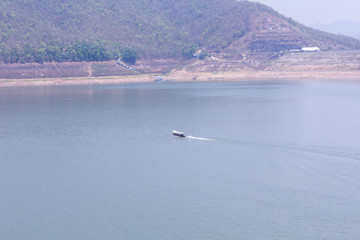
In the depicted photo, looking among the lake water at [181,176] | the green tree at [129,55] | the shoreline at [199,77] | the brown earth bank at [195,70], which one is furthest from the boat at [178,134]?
the green tree at [129,55]

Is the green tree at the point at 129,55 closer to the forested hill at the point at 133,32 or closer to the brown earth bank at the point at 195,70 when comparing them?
the forested hill at the point at 133,32

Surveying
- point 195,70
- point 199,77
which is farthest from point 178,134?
point 195,70

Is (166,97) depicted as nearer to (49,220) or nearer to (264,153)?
(264,153)

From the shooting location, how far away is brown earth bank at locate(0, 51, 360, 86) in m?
100

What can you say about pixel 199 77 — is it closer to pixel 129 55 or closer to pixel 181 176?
pixel 129 55

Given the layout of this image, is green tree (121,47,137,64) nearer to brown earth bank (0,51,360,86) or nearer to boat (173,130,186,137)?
brown earth bank (0,51,360,86)

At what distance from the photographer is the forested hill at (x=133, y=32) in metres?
110

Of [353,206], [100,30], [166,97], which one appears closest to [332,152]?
[353,206]

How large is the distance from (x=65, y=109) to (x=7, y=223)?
123 ft

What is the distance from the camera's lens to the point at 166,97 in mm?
72062

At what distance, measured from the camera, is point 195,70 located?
389 feet

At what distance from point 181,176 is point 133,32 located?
4761 inches

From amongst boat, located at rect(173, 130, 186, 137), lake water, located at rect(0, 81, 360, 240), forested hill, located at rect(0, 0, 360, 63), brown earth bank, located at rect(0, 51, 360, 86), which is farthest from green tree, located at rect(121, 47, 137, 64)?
boat, located at rect(173, 130, 186, 137)

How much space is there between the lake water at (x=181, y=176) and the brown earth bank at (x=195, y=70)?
162ft
